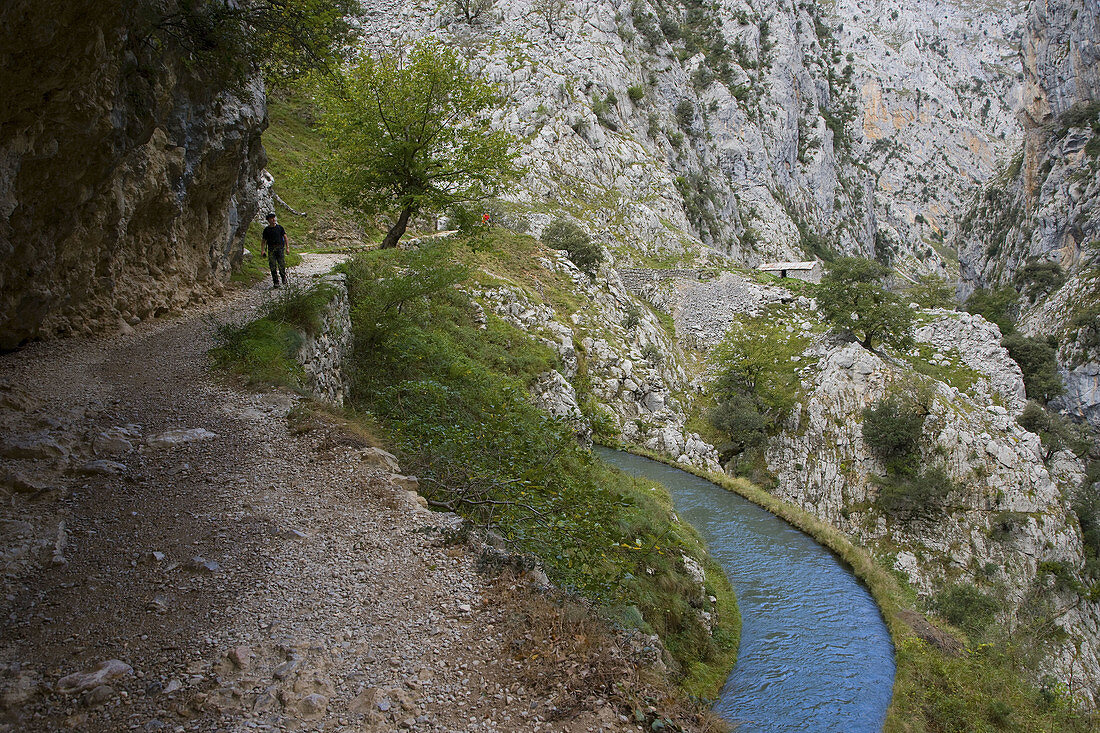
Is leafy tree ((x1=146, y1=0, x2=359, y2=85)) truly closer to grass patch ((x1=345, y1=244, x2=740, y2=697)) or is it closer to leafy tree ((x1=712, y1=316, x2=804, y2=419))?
grass patch ((x1=345, y1=244, x2=740, y2=697))

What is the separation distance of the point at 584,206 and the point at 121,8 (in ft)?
143

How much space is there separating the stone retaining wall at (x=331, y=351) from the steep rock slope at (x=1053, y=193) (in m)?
69.3

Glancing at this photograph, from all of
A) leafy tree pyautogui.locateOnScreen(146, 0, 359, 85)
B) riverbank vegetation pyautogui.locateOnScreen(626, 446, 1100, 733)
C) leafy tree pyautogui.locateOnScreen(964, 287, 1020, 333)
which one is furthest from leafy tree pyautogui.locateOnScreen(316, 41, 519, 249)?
leafy tree pyautogui.locateOnScreen(964, 287, 1020, 333)

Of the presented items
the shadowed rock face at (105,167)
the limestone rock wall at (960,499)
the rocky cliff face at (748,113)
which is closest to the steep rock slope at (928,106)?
the rocky cliff face at (748,113)

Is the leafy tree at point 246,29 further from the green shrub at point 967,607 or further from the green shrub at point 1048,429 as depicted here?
the green shrub at point 1048,429

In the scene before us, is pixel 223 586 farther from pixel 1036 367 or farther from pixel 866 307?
pixel 1036 367

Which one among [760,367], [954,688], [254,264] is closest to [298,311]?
[254,264]

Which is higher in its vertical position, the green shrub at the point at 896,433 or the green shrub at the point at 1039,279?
the green shrub at the point at 1039,279

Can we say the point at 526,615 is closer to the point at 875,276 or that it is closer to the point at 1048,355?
the point at 875,276

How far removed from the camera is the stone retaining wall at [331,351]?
1115 cm

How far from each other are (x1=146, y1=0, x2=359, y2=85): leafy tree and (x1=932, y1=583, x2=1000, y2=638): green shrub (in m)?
26.9

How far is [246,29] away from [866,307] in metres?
36.8

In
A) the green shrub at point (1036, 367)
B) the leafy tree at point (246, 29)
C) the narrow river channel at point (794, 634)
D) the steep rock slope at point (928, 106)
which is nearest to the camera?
the leafy tree at point (246, 29)

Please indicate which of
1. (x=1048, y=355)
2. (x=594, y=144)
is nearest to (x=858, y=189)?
(x=1048, y=355)
